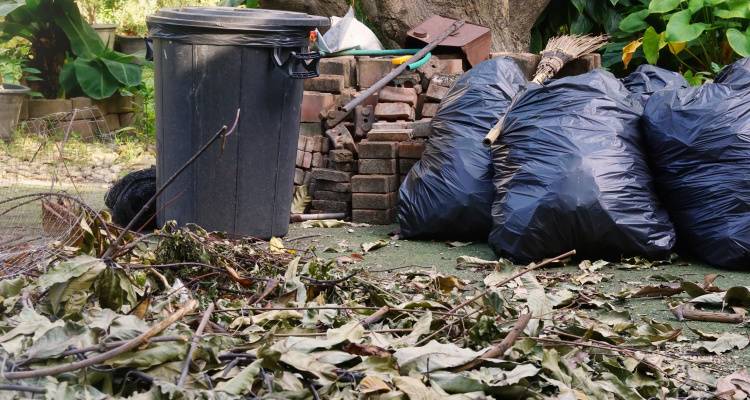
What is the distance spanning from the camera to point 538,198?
173 inches

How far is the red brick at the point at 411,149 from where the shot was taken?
5527mm

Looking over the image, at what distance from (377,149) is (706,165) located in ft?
6.25

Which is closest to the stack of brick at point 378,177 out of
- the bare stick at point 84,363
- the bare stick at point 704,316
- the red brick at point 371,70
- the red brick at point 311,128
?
the red brick at point 311,128

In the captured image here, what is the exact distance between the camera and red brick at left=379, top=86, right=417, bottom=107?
599cm

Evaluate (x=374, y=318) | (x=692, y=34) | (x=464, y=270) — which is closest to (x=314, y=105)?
(x=464, y=270)

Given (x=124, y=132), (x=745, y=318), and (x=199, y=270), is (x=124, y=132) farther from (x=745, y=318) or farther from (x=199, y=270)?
(x=745, y=318)

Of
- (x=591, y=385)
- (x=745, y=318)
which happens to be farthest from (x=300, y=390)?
(x=745, y=318)

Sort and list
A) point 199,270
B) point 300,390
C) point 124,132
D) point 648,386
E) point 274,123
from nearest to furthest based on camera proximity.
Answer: point 300,390 < point 648,386 < point 199,270 < point 274,123 < point 124,132

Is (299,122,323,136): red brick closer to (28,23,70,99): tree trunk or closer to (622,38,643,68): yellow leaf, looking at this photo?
(622,38,643,68): yellow leaf

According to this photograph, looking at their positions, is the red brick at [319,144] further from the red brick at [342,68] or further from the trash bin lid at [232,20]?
the trash bin lid at [232,20]

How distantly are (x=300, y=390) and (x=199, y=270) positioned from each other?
4.03 feet

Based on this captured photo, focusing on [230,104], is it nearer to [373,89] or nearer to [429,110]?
[373,89]

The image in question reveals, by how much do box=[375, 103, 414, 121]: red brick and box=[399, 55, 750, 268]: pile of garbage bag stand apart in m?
1.12

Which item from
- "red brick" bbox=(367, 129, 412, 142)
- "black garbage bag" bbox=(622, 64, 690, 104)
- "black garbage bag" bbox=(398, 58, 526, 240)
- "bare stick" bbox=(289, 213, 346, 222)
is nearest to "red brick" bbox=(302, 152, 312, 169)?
"bare stick" bbox=(289, 213, 346, 222)
